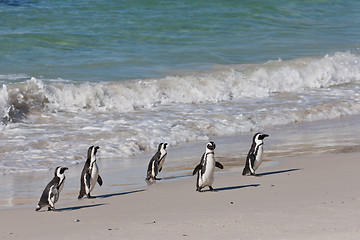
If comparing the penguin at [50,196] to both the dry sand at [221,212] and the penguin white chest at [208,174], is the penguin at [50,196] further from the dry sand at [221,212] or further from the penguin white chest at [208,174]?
the penguin white chest at [208,174]

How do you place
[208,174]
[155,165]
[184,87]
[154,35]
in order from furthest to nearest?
[154,35], [184,87], [155,165], [208,174]

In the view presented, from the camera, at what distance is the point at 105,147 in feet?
32.6

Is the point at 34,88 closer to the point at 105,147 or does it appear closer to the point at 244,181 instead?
the point at 105,147

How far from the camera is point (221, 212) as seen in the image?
6.05m

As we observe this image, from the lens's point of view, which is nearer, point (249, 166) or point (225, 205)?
point (225, 205)

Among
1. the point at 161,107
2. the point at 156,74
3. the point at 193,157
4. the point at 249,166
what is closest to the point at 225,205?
the point at 249,166

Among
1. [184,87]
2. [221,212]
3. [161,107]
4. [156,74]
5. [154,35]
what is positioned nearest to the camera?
[221,212]

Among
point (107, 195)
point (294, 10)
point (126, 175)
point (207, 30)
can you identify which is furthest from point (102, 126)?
point (294, 10)

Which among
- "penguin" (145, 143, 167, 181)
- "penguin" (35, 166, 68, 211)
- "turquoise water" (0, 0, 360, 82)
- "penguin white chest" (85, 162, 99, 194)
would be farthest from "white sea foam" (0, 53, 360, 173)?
"penguin" (35, 166, 68, 211)

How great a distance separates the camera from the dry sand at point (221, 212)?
5340mm

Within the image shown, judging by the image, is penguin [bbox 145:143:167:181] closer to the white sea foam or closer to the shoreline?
the shoreline

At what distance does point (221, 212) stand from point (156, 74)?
10.0 metres

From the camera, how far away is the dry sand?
5340 mm

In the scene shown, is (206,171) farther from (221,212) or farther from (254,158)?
(221,212)
